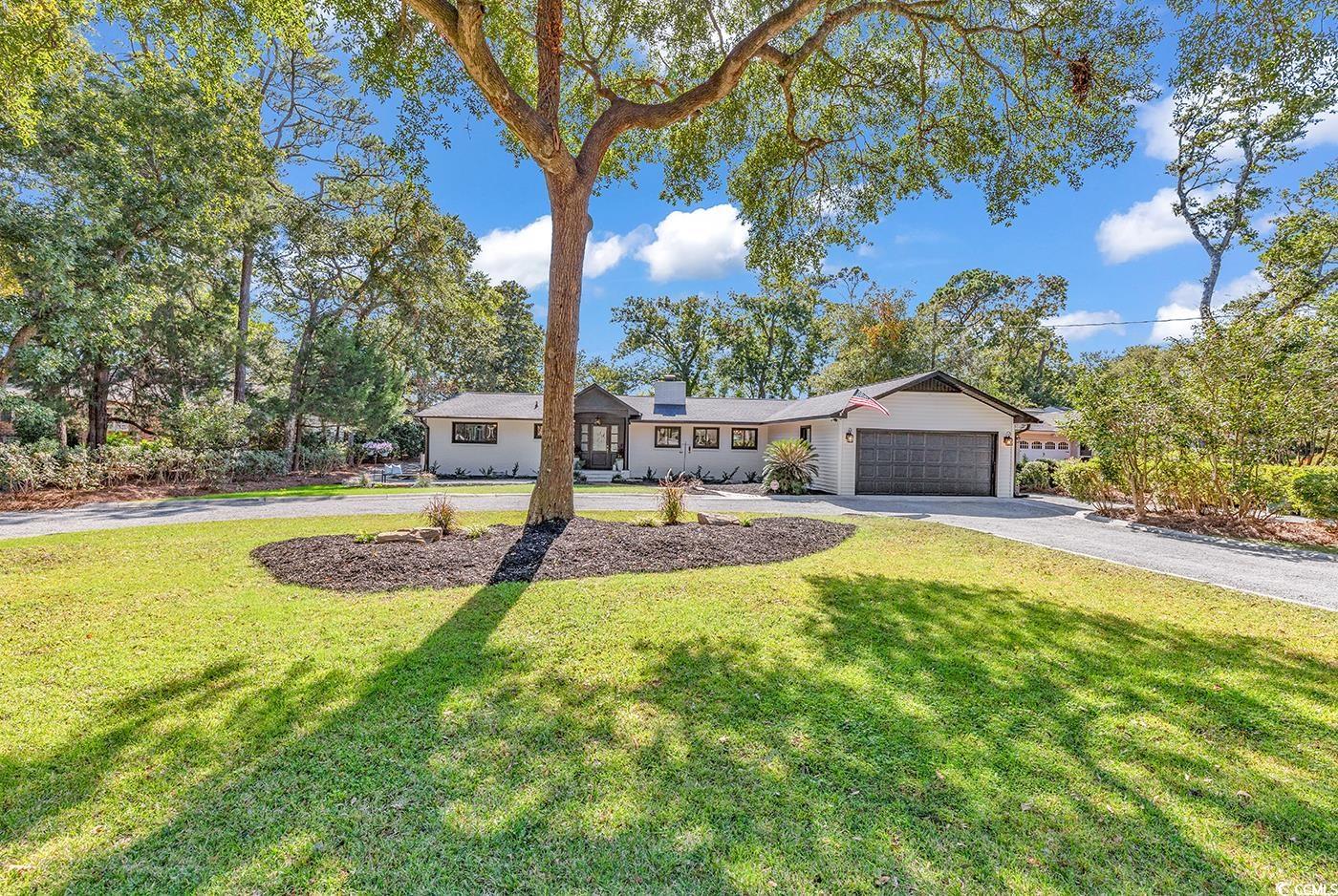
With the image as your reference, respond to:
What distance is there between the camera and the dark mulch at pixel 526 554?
6094 mm

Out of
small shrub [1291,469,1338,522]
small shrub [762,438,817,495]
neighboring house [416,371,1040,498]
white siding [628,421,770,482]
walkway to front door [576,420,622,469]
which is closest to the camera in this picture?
small shrub [1291,469,1338,522]

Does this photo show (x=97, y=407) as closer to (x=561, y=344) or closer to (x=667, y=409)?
(x=561, y=344)

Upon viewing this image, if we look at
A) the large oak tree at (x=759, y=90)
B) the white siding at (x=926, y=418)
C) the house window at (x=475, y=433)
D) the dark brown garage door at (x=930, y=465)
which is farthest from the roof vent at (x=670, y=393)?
the large oak tree at (x=759, y=90)

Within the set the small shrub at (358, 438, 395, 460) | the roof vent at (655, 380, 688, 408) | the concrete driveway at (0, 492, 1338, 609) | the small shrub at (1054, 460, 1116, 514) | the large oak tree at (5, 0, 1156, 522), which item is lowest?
the concrete driveway at (0, 492, 1338, 609)

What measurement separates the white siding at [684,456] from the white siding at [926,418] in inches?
223

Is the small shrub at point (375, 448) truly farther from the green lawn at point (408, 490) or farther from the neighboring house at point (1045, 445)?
the neighboring house at point (1045, 445)

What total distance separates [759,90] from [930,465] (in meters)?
12.0

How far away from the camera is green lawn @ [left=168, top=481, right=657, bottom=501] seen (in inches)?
576

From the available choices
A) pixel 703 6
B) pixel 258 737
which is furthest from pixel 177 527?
pixel 703 6

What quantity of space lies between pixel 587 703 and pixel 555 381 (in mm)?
5694

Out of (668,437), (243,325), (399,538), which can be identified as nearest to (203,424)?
(243,325)

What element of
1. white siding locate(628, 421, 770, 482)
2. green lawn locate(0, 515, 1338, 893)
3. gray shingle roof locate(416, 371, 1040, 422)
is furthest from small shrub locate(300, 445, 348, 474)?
Result: green lawn locate(0, 515, 1338, 893)

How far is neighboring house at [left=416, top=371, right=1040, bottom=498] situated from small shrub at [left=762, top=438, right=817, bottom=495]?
2.77 ft

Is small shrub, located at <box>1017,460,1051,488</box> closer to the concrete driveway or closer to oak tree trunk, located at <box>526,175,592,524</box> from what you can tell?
the concrete driveway
